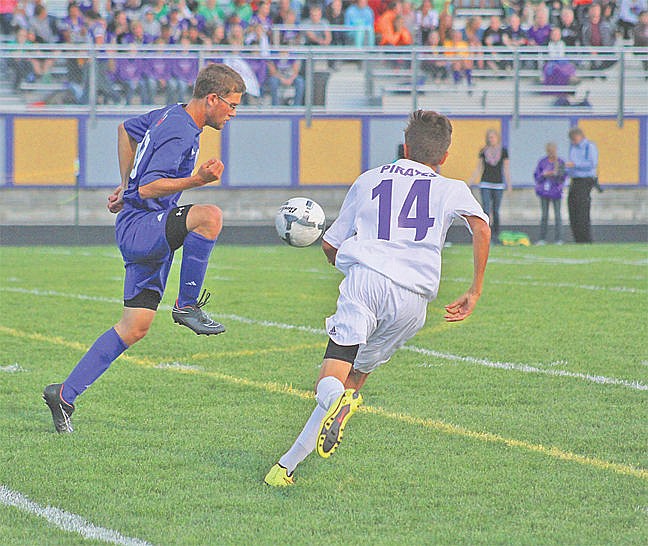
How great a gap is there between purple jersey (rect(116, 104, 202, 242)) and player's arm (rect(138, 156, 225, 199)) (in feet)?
0.17

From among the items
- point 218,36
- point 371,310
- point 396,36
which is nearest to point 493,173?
point 396,36

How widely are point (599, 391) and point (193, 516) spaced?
3.43 meters

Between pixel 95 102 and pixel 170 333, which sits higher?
pixel 95 102

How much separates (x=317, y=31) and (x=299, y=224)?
18991 mm

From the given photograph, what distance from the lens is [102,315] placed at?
427 inches

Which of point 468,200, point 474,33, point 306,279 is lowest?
point 306,279

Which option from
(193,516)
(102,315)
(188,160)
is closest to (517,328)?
(102,315)

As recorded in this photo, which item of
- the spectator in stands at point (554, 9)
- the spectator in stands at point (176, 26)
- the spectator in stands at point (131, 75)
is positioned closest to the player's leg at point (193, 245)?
the spectator in stands at point (131, 75)

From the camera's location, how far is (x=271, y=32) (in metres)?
24.8

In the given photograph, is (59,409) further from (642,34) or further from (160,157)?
(642,34)

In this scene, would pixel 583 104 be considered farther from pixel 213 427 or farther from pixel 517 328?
pixel 213 427

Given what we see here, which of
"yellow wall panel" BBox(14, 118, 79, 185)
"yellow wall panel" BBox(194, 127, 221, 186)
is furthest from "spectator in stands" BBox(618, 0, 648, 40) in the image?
"yellow wall panel" BBox(14, 118, 79, 185)

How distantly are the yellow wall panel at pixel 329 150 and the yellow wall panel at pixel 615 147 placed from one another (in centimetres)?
491

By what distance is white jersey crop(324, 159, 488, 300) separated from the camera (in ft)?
16.6
